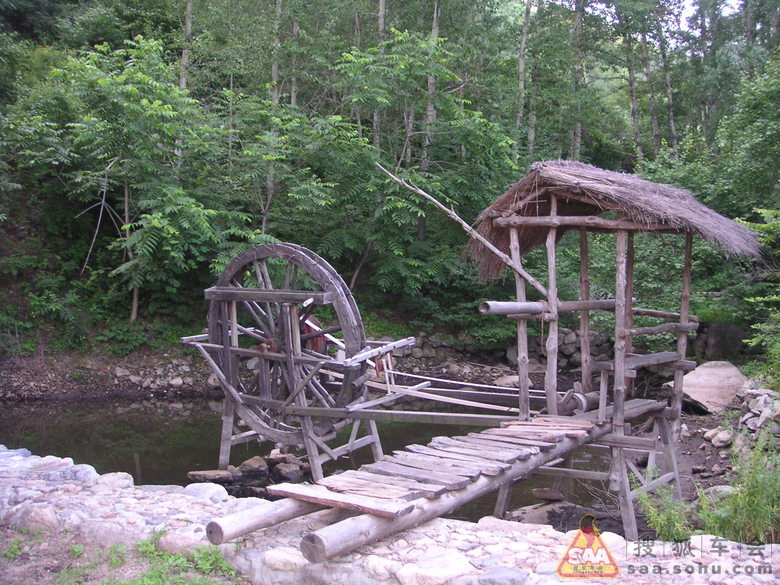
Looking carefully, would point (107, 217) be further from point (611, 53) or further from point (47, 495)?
point (611, 53)

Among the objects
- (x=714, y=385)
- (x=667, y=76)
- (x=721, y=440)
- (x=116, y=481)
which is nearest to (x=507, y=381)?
(x=714, y=385)

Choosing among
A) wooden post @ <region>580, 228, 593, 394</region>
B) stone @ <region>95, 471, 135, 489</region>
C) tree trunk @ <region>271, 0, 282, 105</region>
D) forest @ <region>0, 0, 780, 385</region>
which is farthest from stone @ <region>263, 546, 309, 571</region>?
tree trunk @ <region>271, 0, 282, 105</region>

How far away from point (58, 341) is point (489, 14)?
13.0m

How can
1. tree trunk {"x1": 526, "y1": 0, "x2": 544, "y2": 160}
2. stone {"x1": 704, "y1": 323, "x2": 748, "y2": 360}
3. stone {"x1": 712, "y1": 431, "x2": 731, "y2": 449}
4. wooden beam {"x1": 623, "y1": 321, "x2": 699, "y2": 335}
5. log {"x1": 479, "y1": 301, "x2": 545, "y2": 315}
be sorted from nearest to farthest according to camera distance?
log {"x1": 479, "y1": 301, "x2": 545, "y2": 315} → wooden beam {"x1": 623, "y1": 321, "x2": 699, "y2": 335} → stone {"x1": 712, "y1": 431, "x2": 731, "y2": 449} → stone {"x1": 704, "y1": 323, "x2": 748, "y2": 360} → tree trunk {"x1": 526, "y1": 0, "x2": 544, "y2": 160}

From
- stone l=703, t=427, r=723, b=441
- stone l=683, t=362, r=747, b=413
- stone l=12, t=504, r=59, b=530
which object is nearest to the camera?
stone l=12, t=504, r=59, b=530

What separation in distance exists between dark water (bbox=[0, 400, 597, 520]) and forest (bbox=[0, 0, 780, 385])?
2.04m

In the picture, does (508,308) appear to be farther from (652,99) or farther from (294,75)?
(652,99)

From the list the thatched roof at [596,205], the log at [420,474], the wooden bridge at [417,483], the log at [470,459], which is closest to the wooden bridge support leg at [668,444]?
the wooden bridge at [417,483]

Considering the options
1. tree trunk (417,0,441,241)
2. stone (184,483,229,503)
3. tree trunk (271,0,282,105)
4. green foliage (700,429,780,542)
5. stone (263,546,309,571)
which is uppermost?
tree trunk (271,0,282,105)

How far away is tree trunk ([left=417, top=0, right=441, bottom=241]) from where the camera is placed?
1481cm

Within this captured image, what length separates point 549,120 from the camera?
19172 mm

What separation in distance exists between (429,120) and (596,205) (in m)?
8.96

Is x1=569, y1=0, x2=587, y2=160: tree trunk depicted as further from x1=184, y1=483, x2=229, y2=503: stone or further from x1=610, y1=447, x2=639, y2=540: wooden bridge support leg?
x1=184, y1=483, x2=229, y2=503: stone

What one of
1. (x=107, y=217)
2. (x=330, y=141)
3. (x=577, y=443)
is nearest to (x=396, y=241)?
(x=330, y=141)
